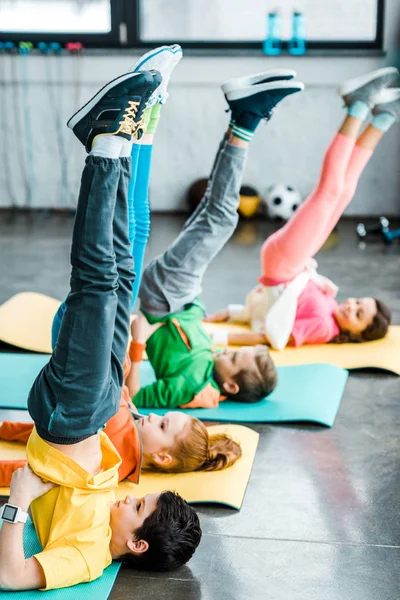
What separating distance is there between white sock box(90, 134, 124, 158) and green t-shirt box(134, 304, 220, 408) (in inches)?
53.8

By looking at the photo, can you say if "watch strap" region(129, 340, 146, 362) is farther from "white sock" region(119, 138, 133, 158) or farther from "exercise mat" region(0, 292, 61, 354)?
"white sock" region(119, 138, 133, 158)

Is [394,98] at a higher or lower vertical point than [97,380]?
higher

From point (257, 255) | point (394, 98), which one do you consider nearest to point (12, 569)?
point (394, 98)

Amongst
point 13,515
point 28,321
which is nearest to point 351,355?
point 28,321

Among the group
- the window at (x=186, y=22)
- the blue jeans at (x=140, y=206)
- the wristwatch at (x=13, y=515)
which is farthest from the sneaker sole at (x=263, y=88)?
the window at (x=186, y=22)

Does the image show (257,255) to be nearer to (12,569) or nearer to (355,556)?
(355,556)

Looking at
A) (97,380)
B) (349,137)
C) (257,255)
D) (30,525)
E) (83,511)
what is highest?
(349,137)

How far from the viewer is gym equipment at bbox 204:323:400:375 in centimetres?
387

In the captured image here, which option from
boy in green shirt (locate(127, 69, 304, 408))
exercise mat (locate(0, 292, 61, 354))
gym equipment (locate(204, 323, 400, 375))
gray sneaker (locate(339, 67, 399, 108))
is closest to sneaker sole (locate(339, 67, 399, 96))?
gray sneaker (locate(339, 67, 399, 108))

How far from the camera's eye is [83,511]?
2186mm

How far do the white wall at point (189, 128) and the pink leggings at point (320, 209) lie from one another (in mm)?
3109

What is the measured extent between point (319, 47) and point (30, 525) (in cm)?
538

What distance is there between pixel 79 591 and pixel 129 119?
1.17 metres

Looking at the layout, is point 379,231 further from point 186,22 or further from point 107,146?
point 107,146
